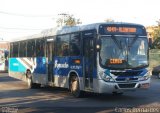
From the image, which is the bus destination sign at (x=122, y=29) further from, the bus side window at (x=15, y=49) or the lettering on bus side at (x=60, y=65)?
the bus side window at (x=15, y=49)

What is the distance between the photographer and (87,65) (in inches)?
690

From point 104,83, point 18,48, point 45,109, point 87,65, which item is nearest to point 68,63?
point 87,65

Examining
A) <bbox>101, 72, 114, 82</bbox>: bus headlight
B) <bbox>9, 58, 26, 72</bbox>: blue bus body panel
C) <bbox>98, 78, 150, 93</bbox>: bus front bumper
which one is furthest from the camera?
<bbox>9, 58, 26, 72</bbox>: blue bus body panel

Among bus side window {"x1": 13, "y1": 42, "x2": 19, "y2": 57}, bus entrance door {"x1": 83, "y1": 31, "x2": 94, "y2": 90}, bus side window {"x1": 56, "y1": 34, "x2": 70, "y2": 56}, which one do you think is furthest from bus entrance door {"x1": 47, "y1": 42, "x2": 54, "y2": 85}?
bus side window {"x1": 13, "y1": 42, "x2": 19, "y2": 57}

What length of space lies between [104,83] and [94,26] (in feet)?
7.77

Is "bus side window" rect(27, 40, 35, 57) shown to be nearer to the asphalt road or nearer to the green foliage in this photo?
the asphalt road

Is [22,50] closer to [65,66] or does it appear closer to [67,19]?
[65,66]

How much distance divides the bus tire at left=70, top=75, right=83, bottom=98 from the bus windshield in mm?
2203

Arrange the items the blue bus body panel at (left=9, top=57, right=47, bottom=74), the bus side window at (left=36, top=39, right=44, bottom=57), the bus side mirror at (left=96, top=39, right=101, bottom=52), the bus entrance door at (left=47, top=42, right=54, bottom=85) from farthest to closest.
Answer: the bus side window at (left=36, top=39, right=44, bottom=57) < the blue bus body panel at (left=9, top=57, right=47, bottom=74) < the bus entrance door at (left=47, top=42, right=54, bottom=85) < the bus side mirror at (left=96, top=39, right=101, bottom=52)

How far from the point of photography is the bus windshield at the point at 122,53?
16.7 meters

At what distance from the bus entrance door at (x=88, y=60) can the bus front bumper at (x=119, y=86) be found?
2.75 ft

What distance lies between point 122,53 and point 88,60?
4.87ft

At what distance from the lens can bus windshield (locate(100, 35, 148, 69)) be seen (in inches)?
657

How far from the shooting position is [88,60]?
1744 centimetres
